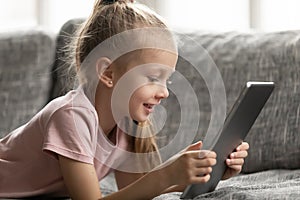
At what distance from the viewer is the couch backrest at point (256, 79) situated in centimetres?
185

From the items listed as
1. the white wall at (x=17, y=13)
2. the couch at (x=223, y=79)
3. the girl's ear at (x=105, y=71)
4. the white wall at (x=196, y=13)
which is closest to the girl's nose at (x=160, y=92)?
the girl's ear at (x=105, y=71)

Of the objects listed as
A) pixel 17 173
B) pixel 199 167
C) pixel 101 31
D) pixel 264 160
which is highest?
pixel 101 31

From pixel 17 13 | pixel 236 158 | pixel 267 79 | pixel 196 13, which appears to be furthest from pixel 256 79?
pixel 17 13

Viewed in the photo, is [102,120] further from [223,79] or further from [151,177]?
[223,79]

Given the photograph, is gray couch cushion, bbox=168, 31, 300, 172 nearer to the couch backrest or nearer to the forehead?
the couch backrest

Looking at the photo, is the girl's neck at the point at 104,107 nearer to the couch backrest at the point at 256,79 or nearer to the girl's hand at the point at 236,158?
the girl's hand at the point at 236,158

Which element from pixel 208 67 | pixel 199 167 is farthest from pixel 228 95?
pixel 199 167

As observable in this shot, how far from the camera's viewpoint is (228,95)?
6.29ft

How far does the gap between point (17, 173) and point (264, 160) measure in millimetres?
664

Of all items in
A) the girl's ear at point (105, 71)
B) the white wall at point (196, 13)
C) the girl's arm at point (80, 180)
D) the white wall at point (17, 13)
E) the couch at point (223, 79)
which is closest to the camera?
the girl's arm at point (80, 180)

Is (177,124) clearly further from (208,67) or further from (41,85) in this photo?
(41,85)

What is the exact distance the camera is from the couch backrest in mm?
1851

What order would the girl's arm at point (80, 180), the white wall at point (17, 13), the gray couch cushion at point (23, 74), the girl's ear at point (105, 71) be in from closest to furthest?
the girl's arm at point (80, 180), the girl's ear at point (105, 71), the gray couch cushion at point (23, 74), the white wall at point (17, 13)

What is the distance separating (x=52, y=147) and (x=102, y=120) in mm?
182
